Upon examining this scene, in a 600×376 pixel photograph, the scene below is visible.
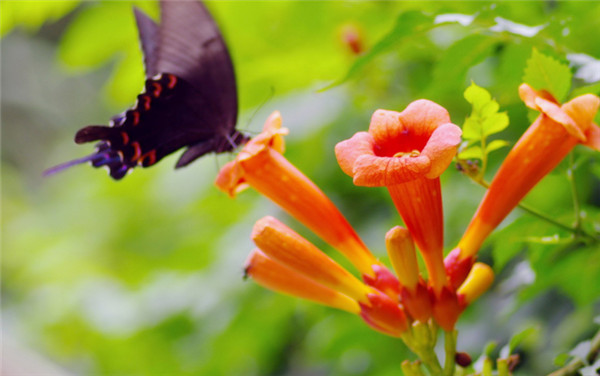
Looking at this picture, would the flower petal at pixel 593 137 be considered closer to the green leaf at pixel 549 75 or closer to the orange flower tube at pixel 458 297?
the green leaf at pixel 549 75

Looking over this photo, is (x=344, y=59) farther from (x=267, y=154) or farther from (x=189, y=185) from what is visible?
(x=267, y=154)

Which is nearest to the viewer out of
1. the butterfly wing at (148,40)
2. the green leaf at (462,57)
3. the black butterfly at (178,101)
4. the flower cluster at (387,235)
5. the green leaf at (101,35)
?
the flower cluster at (387,235)

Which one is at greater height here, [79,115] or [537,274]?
[537,274]

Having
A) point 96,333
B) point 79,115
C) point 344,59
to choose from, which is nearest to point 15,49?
point 79,115

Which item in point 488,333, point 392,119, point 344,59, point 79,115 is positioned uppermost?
point 392,119

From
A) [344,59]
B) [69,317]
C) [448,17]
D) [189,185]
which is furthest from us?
[69,317]

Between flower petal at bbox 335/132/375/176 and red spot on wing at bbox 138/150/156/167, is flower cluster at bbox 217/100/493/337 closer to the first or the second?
flower petal at bbox 335/132/375/176

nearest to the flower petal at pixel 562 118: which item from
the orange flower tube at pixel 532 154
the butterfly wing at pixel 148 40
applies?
the orange flower tube at pixel 532 154
